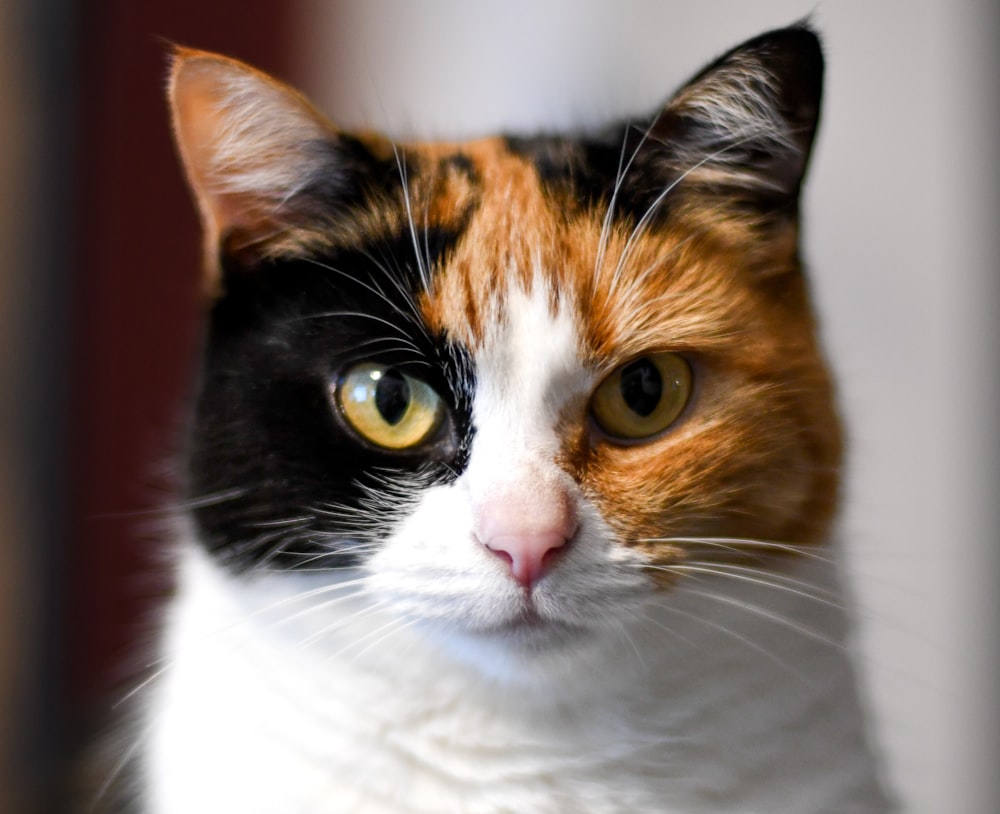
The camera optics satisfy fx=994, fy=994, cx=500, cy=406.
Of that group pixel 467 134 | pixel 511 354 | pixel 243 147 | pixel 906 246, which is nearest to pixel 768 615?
pixel 511 354

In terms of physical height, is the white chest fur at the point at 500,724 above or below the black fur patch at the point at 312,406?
below

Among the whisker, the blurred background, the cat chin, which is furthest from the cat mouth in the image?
the blurred background

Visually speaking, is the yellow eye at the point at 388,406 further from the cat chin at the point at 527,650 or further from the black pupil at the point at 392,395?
the cat chin at the point at 527,650

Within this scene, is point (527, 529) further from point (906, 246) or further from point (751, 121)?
point (906, 246)

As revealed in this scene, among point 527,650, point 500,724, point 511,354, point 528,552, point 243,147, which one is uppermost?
point 243,147

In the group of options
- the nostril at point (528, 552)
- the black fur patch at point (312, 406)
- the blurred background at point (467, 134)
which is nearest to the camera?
the nostril at point (528, 552)

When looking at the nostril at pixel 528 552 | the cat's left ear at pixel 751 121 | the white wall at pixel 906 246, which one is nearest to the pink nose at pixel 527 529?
the nostril at pixel 528 552

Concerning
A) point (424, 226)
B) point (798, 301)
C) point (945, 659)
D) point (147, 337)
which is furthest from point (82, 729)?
point (945, 659)

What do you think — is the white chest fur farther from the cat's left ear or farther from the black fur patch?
the cat's left ear
